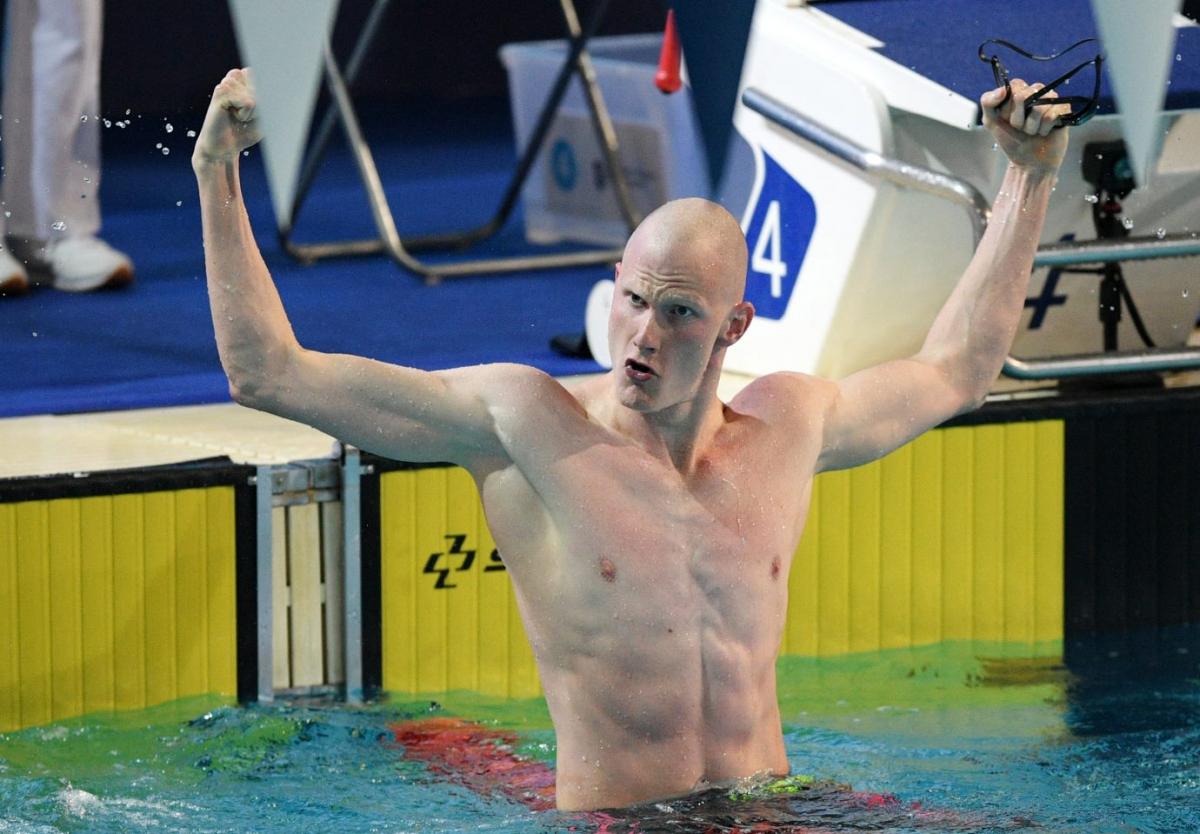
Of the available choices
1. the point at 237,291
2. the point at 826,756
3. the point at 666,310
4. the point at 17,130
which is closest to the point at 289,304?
the point at 17,130

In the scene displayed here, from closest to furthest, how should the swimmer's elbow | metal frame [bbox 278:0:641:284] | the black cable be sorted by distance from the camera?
the swimmer's elbow < the black cable < metal frame [bbox 278:0:641:284]

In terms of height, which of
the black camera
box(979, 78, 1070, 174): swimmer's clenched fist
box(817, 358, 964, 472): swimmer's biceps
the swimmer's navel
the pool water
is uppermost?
the black camera

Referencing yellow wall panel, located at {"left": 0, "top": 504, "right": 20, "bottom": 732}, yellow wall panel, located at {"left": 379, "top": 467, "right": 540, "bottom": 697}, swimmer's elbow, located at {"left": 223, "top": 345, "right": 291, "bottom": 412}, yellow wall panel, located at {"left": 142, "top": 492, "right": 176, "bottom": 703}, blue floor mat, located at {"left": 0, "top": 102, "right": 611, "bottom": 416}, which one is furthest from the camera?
blue floor mat, located at {"left": 0, "top": 102, "right": 611, "bottom": 416}

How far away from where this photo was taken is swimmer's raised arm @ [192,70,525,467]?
2.07 m

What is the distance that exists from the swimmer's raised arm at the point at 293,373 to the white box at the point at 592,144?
3360 millimetres

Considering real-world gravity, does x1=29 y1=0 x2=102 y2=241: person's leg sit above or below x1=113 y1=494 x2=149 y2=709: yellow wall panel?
above

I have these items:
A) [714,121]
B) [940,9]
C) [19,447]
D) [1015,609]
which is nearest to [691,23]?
[714,121]

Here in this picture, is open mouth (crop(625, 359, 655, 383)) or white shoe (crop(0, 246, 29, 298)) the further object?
white shoe (crop(0, 246, 29, 298))

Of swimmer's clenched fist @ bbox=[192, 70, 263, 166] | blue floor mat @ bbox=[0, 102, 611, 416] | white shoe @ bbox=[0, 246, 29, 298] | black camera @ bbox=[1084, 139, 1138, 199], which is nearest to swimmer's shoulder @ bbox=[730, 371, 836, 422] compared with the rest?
Result: swimmer's clenched fist @ bbox=[192, 70, 263, 166]

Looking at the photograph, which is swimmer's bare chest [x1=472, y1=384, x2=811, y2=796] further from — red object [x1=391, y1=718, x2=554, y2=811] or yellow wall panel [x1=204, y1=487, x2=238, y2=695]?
yellow wall panel [x1=204, y1=487, x2=238, y2=695]

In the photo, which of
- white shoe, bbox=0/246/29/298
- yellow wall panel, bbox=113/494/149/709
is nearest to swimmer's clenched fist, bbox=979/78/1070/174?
yellow wall panel, bbox=113/494/149/709

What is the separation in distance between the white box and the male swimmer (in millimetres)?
3191

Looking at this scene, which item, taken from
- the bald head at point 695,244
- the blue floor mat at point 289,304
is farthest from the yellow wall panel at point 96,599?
the bald head at point 695,244

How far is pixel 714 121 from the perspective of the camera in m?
1.23
